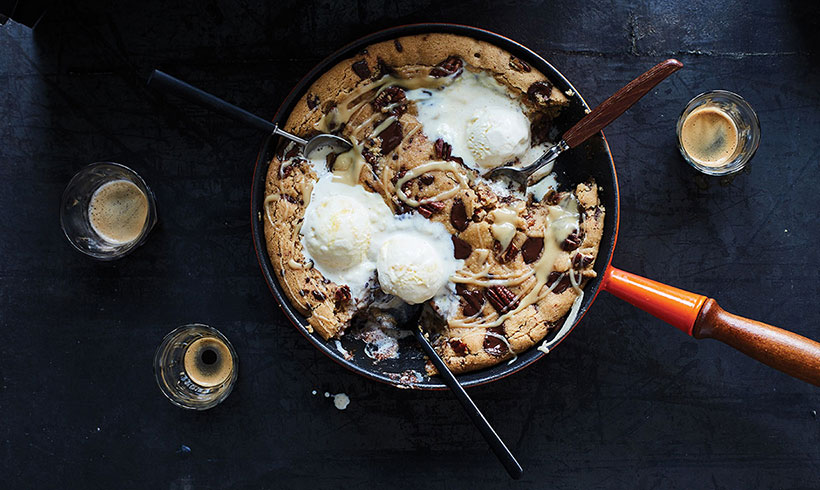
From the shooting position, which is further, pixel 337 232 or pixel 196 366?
pixel 196 366

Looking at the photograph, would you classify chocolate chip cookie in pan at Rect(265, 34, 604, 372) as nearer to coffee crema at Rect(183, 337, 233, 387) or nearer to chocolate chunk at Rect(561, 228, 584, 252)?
chocolate chunk at Rect(561, 228, 584, 252)

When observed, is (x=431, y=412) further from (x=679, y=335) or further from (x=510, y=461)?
(x=679, y=335)

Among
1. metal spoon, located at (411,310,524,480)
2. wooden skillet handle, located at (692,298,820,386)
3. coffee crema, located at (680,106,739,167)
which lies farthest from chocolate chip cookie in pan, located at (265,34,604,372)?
coffee crema, located at (680,106,739,167)

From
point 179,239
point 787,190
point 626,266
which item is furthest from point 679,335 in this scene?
point 179,239

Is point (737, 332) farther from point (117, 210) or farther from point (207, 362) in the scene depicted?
point (117, 210)

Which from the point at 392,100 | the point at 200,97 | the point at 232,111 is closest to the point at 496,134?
the point at 392,100

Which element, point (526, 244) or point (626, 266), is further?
point (626, 266)

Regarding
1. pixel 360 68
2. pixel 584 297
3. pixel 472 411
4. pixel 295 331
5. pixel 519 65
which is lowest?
pixel 295 331
